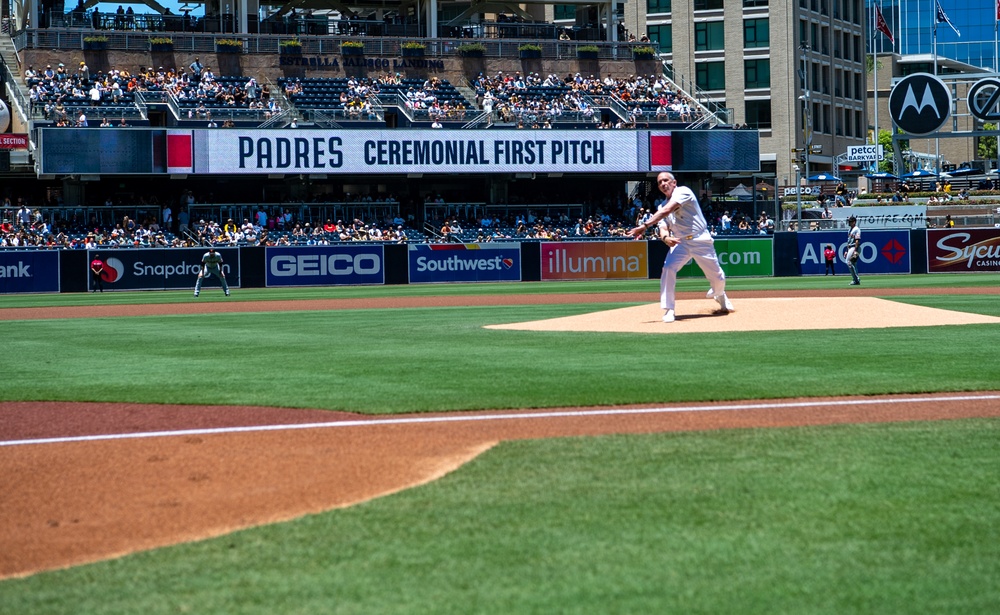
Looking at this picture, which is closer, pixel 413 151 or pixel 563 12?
pixel 413 151

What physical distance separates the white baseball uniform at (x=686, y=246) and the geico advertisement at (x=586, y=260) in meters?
27.4

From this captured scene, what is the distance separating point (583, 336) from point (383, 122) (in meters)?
35.2

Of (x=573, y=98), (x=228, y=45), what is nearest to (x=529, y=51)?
(x=573, y=98)

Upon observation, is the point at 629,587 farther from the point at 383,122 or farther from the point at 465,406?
the point at 383,122

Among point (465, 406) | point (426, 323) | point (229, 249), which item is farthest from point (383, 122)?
point (465, 406)

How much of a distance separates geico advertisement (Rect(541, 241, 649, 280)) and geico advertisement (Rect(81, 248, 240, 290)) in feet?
38.3

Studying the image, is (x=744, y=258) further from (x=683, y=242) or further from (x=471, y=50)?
(x=683, y=242)

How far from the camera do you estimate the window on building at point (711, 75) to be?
280 feet

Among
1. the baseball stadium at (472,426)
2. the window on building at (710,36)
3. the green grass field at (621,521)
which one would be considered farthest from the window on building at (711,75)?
the green grass field at (621,521)

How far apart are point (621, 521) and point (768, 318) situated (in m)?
12.6

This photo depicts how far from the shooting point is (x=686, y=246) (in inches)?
670

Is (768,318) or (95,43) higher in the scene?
(95,43)

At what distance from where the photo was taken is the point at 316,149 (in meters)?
48.3

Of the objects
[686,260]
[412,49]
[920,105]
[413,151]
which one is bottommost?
[686,260]
